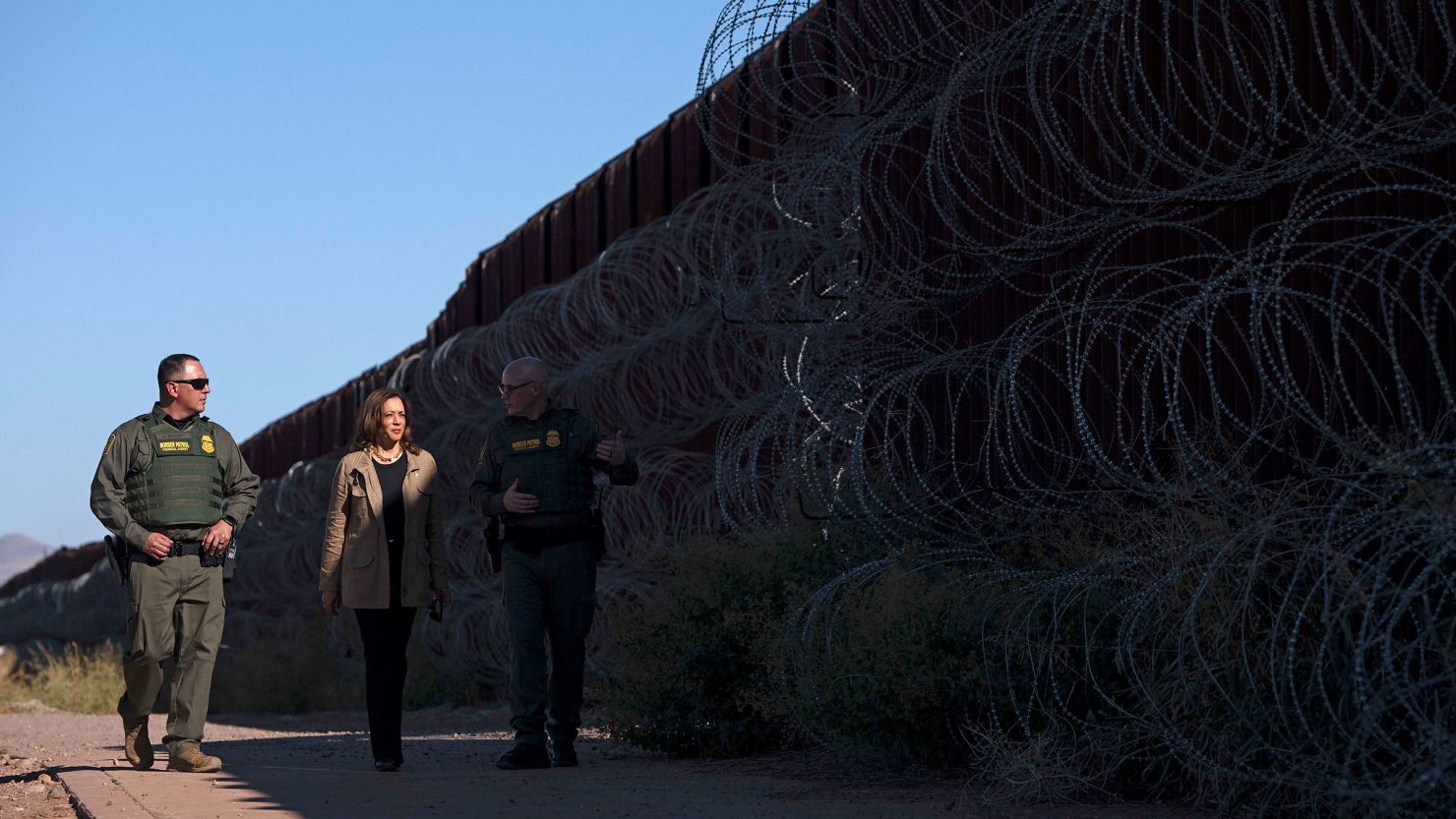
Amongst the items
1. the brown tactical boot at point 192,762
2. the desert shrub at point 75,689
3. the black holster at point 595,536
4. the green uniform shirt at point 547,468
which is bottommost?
the brown tactical boot at point 192,762

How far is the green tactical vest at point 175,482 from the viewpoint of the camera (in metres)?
7.88

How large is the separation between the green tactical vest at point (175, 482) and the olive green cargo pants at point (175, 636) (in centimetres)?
21

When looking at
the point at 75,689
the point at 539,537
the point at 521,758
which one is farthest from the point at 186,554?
the point at 75,689

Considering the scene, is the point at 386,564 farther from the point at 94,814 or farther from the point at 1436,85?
the point at 1436,85

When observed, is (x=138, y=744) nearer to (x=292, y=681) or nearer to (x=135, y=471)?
(x=135, y=471)

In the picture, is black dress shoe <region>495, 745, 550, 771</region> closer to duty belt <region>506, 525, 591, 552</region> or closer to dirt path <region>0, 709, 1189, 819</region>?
dirt path <region>0, 709, 1189, 819</region>

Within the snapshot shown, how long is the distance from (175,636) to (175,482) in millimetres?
724

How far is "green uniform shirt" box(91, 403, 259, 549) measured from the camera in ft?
25.5

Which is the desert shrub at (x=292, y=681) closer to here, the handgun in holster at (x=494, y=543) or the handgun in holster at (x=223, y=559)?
the handgun in holster at (x=223, y=559)

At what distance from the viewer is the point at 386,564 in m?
7.82

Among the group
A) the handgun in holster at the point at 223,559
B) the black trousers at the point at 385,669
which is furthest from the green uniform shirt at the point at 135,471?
the black trousers at the point at 385,669

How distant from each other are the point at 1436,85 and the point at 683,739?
4481 millimetres

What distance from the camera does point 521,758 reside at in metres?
7.68

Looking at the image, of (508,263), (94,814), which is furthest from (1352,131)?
(508,263)
